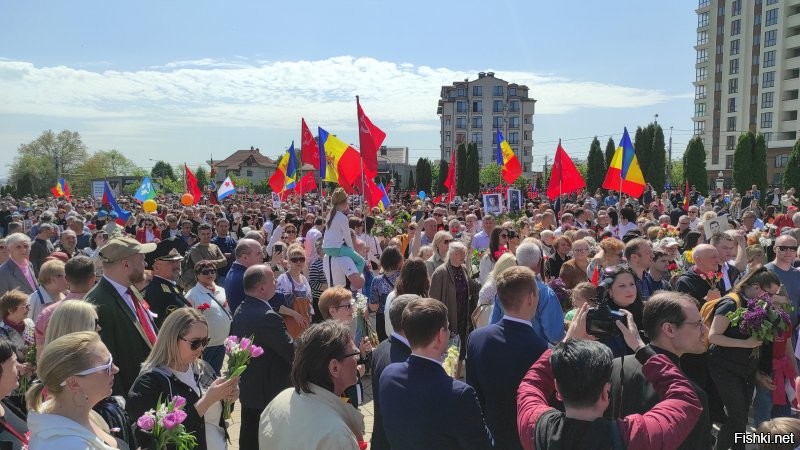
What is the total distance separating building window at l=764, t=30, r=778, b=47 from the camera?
6719 cm

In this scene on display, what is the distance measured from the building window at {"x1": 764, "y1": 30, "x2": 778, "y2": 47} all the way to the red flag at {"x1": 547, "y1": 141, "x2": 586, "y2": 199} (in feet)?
211

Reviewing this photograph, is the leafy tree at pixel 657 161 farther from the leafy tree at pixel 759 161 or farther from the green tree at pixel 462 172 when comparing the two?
the green tree at pixel 462 172

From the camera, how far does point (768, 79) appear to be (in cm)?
6844

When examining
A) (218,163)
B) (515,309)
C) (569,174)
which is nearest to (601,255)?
(515,309)

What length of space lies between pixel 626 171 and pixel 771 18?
215 feet

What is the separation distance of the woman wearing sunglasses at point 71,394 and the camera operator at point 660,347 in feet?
7.95

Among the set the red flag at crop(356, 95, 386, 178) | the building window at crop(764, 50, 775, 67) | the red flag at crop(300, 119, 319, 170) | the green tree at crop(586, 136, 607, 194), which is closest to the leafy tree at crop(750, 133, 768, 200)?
the green tree at crop(586, 136, 607, 194)

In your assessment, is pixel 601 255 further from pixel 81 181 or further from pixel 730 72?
pixel 81 181

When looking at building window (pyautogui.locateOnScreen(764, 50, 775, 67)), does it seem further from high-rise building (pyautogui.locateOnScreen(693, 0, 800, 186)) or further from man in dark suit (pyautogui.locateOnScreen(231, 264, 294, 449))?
man in dark suit (pyautogui.locateOnScreen(231, 264, 294, 449))

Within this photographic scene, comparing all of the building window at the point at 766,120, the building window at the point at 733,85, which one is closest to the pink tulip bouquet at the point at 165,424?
the building window at the point at 766,120

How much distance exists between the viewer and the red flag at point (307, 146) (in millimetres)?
17172

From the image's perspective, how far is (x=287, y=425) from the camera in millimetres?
2631

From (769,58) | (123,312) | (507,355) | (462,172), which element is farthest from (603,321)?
(769,58)

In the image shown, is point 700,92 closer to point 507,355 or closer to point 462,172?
point 462,172
